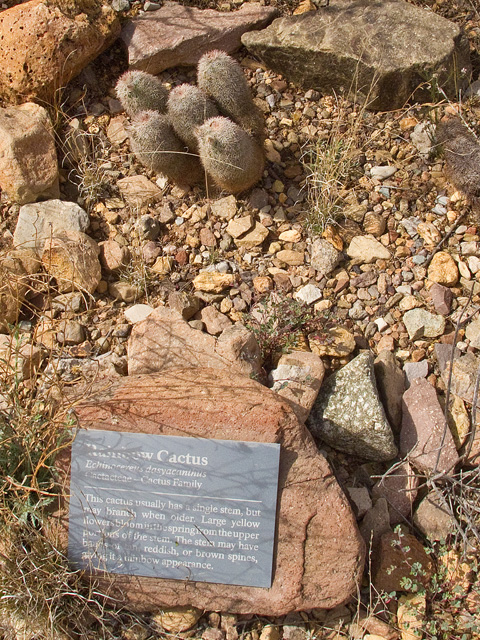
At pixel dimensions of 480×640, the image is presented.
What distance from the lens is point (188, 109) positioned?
3242 millimetres

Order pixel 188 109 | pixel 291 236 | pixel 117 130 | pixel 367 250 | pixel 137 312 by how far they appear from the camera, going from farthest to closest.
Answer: pixel 117 130, pixel 291 236, pixel 367 250, pixel 137 312, pixel 188 109

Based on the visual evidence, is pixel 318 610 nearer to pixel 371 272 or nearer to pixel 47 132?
pixel 371 272

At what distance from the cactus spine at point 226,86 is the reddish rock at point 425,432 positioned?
67.7 inches

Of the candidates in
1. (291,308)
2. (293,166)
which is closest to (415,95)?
(293,166)

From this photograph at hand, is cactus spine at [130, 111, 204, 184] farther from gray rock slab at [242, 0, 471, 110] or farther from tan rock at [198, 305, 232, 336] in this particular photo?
gray rock slab at [242, 0, 471, 110]

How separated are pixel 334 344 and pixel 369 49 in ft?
6.23

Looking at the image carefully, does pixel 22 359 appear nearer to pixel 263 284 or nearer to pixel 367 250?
pixel 263 284

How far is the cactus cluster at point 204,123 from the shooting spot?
3189 millimetres

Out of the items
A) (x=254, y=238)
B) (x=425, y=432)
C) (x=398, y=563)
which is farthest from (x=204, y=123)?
(x=398, y=563)

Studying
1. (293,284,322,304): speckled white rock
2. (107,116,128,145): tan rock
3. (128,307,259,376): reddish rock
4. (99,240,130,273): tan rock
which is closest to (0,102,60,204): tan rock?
(107,116,128,145): tan rock

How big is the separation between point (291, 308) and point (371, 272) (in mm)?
589

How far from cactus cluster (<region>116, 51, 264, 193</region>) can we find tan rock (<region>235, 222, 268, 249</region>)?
0.83ft

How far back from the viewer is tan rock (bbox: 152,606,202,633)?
2.63 meters

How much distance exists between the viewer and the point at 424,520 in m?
2.78
